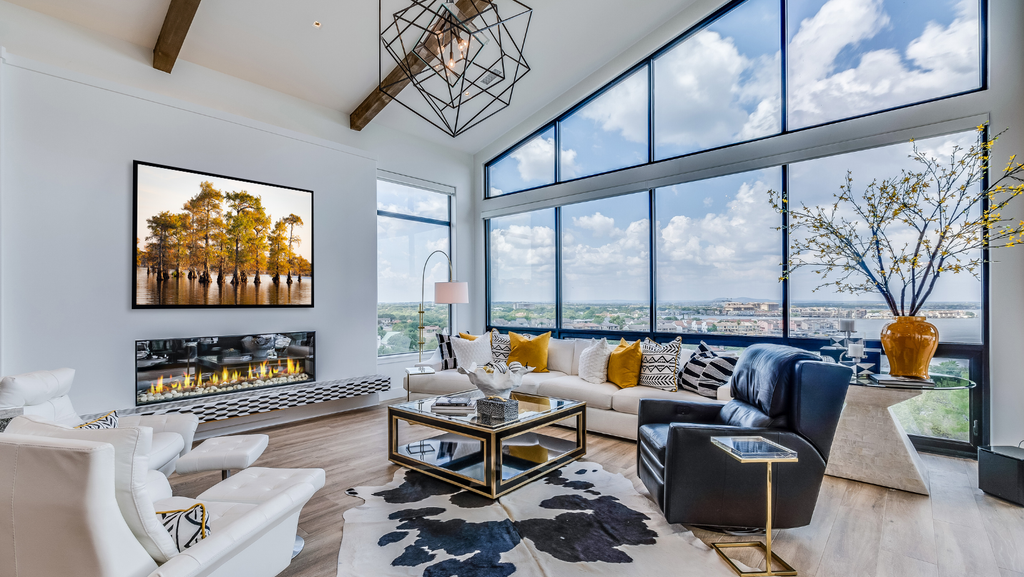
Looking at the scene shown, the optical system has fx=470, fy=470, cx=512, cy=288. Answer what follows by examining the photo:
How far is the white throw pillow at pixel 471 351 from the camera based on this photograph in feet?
17.6

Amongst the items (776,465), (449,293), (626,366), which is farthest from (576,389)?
(776,465)

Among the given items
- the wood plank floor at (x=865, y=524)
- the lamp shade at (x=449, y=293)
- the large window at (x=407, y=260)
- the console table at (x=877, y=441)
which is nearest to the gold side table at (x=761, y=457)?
the wood plank floor at (x=865, y=524)

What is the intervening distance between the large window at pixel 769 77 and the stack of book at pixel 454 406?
339 centimetres

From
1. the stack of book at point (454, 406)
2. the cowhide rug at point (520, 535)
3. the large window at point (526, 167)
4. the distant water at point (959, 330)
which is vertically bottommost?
the cowhide rug at point (520, 535)

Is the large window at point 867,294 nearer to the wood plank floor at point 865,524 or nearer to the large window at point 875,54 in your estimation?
the large window at point 875,54

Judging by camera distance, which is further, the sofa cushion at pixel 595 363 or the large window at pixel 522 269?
the large window at pixel 522 269

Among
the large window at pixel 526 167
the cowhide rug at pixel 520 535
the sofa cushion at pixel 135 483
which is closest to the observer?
the sofa cushion at pixel 135 483

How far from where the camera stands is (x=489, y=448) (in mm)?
2824

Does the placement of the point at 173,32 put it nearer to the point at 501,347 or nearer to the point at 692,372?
the point at 501,347

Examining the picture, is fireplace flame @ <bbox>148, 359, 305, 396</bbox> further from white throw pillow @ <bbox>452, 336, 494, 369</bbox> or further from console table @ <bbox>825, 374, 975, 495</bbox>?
console table @ <bbox>825, 374, 975, 495</bbox>

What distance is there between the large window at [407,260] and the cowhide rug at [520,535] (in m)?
3.16

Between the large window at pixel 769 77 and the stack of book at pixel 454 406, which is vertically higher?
the large window at pixel 769 77

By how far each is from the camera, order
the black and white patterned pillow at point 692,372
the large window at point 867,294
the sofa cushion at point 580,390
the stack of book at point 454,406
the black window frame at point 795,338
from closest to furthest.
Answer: the stack of book at point 454,406
the black window frame at point 795,338
the large window at point 867,294
the black and white patterned pillow at point 692,372
the sofa cushion at point 580,390

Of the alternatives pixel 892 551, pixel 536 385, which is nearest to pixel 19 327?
pixel 536 385
